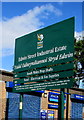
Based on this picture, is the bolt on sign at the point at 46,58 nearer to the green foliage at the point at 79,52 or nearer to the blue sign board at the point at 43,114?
the blue sign board at the point at 43,114

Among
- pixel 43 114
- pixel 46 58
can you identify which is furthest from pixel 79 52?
pixel 46 58

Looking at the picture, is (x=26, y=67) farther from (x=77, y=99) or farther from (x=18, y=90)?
(x=77, y=99)

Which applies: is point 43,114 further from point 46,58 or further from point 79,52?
point 46,58

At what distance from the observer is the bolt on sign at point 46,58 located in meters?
12.4

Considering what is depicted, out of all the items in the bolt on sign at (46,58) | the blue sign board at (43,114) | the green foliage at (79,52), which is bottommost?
the blue sign board at (43,114)

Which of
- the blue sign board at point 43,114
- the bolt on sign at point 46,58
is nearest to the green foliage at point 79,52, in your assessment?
the blue sign board at point 43,114

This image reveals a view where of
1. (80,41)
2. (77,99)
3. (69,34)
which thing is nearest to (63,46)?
(69,34)

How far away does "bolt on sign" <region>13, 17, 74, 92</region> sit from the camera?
40.8ft

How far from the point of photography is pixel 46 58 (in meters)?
13.6

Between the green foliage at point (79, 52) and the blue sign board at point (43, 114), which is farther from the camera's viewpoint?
the green foliage at point (79, 52)

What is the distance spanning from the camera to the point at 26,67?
1505 cm

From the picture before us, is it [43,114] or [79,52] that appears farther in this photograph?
[79,52]

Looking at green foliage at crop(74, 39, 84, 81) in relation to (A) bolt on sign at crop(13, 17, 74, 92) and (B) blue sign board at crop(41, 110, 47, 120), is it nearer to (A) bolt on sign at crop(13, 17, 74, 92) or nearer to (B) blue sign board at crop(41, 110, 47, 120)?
(B) blue sign board at crop(41, 110, 47, 120)

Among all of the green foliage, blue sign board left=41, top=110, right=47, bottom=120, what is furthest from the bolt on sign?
the green foliage
